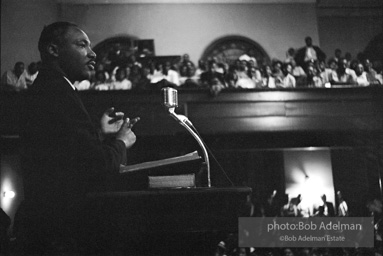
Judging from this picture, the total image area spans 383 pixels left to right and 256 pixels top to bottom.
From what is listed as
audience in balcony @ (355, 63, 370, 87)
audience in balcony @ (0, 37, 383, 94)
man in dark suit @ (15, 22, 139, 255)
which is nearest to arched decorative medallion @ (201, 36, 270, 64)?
audience in balcony @ (0, 37, 383, 94)

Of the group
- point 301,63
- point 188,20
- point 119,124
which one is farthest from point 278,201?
Answer: point 188,20

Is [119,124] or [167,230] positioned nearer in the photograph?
[167,230]

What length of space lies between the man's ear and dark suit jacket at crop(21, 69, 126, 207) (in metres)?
0.17

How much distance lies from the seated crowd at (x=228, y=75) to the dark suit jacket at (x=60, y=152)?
3.70 m

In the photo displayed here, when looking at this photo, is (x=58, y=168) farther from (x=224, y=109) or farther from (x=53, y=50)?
(x=224, y=109)

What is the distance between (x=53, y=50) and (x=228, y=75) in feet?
13.7

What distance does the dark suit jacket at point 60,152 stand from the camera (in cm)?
123

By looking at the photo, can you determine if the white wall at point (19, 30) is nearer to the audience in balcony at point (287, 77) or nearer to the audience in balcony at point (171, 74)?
the audience in balcony at point (171, 74)

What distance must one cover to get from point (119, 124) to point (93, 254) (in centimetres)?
45

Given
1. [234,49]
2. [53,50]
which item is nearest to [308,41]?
[234,49]

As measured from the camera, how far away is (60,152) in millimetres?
1260

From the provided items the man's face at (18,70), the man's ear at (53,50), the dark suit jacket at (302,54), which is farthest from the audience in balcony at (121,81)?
the man's ear at (53,50)

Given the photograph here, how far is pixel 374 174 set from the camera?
197 inches

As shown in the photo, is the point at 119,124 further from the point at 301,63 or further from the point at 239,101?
the point at 301,63
